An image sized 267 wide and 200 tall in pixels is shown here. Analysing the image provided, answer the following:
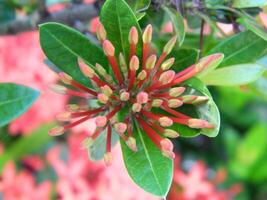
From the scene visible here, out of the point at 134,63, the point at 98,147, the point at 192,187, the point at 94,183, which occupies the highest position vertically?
the point at 134,63

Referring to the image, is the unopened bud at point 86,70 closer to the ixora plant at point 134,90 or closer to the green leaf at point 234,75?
the ixora plant at point 134,90

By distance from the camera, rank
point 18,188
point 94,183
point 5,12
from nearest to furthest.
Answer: point 5,12
point 18,188
point 94,183

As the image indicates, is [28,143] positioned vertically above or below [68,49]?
below

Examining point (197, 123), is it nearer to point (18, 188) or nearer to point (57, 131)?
point (57, 131)

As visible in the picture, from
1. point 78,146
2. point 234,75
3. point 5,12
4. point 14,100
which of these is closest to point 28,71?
point 78,146

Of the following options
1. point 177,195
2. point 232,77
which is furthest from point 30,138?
point 232,77

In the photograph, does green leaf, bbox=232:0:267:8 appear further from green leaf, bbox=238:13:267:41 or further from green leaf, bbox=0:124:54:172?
green leaf, bbox=0:124:54:172
